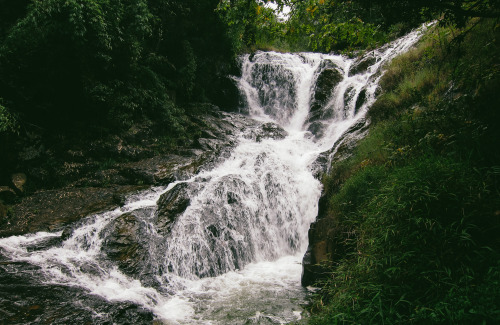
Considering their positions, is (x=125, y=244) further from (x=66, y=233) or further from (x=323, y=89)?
(x=323, y=89)

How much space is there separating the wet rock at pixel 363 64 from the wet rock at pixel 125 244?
1255 centimetres

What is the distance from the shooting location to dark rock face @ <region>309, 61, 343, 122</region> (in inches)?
548

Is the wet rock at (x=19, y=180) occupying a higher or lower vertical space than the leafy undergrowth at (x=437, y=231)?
higher

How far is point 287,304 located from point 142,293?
2.70m

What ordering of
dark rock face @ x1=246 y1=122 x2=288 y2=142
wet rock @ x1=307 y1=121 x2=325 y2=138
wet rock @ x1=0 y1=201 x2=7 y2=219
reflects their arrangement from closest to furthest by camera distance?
wet rock @ x1=0 y1=201 x2=7 y2=219 < dark rock face @ x1=246 y1=122 x2=288 y2=142 < wet rock @ x1=307 y1=121 x2=325 y2=138

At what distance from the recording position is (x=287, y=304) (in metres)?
4.72

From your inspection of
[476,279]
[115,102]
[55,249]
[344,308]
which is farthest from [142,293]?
[115,102]

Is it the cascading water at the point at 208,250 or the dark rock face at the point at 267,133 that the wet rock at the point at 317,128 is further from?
the dark rock face at the point at 267,133

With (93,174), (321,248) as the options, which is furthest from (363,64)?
(93,174)

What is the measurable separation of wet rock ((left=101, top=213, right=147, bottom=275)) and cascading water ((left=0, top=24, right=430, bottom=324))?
0.03 metres

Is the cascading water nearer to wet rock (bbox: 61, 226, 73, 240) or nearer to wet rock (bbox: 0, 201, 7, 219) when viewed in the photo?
wet rock (bbox: 61, 226, 73, 240)

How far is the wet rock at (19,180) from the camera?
786cm

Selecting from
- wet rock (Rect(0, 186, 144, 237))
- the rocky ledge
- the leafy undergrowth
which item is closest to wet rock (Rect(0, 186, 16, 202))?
the rocky ledge

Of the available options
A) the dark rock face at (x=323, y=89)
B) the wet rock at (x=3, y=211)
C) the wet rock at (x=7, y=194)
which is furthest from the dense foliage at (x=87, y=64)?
the dark rock face at (x=323, y=89)
